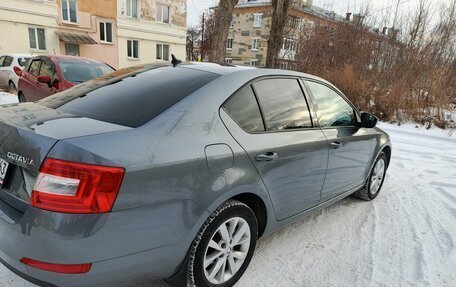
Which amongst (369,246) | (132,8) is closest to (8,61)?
(369,246)

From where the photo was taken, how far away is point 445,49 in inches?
499

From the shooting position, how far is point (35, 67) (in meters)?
7.83

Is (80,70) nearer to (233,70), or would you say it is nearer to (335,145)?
(233,70)

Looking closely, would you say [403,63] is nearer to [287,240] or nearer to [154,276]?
[287,240]

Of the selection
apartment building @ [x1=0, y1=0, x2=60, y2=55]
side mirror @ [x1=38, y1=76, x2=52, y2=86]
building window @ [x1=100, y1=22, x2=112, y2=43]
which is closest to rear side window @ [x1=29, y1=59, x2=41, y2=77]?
side mirror @ [x1=38, y1=76, x2=52, y2=86]

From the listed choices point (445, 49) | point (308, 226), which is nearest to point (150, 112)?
point (308, 226)

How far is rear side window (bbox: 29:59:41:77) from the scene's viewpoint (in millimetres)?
7641

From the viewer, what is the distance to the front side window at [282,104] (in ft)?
8.76

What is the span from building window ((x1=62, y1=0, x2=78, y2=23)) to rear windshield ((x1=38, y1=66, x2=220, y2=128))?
2552cm

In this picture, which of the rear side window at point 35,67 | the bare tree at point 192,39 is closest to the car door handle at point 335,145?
the rear side window at point 35,67

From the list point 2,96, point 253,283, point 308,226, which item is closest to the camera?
point 253,283

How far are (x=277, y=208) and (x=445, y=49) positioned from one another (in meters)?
13.3

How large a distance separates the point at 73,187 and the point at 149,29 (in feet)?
97.2

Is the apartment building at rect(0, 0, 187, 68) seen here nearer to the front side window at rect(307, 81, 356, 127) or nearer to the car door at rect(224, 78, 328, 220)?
the front side window at rect(307, 81, 356, 127)
